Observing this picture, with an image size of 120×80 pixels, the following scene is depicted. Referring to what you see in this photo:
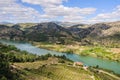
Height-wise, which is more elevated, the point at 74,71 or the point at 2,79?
the point at 2,79

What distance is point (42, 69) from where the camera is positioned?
17550 centimetres

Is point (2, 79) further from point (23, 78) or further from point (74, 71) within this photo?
point (74, 71)

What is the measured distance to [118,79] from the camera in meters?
186

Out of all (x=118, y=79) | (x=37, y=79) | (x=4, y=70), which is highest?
(x=4, y=70)

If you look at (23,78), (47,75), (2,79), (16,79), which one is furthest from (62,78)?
(2,79)

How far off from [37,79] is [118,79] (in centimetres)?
7675

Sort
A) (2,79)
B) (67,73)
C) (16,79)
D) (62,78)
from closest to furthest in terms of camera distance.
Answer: (2,79) < (16,79) < (62,78) < (67,73)

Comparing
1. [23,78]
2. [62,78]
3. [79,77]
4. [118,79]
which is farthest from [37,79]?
[118,79]

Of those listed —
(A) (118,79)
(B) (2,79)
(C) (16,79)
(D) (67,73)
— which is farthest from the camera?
(A) (118,79)

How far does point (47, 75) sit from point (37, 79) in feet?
65.5

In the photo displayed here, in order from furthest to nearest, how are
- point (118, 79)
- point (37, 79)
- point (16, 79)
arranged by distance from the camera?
point (118, 79) < point (37, 79) < point (16, 79)

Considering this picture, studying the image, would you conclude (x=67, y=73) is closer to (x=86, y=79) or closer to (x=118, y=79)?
(x=86, y=79)

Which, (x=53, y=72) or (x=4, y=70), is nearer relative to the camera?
(x=4, y=70)

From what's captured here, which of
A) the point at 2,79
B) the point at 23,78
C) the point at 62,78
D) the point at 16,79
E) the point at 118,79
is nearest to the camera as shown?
the point at 2,79
